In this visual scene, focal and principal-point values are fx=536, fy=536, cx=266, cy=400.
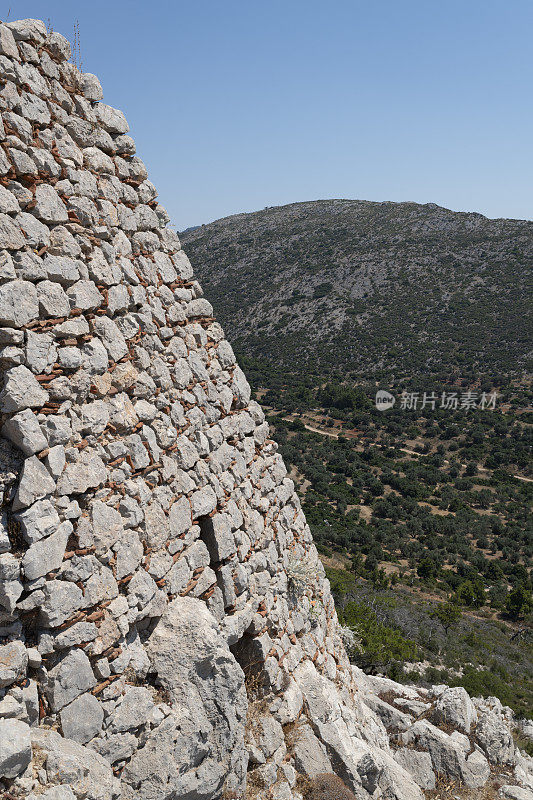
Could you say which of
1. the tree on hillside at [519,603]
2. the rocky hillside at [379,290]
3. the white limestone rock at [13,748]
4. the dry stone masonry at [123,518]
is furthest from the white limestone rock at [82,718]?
the rocky hillside at [379,290]

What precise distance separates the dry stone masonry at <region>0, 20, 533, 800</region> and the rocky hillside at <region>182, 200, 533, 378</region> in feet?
162

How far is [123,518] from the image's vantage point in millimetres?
4625

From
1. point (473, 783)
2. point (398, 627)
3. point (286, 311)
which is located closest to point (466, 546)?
point (398, 627)

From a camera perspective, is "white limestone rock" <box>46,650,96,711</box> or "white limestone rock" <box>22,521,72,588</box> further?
"white limestone rock" <box>46,650,96,711</box>

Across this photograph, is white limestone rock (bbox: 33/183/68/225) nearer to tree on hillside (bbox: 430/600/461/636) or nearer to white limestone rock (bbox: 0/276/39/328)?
white limestone rock (bbox: 0/276/39/328)

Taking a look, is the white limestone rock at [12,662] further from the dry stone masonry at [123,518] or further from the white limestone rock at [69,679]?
the white limestone rock at [69,679]

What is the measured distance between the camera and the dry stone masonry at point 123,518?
375 cm

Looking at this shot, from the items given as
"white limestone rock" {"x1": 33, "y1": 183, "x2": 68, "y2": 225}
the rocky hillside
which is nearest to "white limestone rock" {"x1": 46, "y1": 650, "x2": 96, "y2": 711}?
"white limestone rock" {"x1": 33, "y1": 183, "x2": 68, "y2": 225}

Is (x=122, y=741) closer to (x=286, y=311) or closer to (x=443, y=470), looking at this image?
(x=443, y=470)

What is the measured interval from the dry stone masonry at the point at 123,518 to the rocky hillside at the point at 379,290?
162ft

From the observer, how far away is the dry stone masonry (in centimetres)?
375
